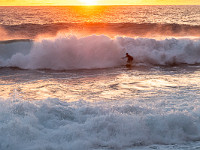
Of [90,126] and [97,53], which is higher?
[97,53]

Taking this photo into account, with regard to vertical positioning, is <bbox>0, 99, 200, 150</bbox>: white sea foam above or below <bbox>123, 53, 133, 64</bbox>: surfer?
below

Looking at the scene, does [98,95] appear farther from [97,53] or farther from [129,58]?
[129,58]

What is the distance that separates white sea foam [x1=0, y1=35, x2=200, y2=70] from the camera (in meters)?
10.8

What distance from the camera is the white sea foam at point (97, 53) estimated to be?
10773 millimetres

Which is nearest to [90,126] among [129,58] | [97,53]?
[97,53]

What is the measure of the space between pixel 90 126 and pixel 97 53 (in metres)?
→ 7.59

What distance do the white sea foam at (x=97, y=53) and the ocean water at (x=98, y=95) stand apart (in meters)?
0.04

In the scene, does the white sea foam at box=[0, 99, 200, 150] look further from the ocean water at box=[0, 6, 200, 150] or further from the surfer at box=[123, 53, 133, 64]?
the surfer at box=[123, 53, 133, 64]

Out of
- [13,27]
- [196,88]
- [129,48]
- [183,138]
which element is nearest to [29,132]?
[183,138]

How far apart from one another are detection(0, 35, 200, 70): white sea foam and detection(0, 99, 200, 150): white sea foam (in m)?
5.65

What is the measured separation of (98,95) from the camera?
20.2 feet

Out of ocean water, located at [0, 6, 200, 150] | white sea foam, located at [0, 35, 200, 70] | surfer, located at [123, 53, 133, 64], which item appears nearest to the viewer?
ocean water, located at [0, 6, 200, 150]

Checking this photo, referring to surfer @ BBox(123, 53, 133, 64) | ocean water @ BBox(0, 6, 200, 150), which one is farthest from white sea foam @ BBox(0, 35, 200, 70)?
surfer @ BBox(123, 53, 133, 64)

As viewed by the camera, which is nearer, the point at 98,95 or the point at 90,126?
the point at 90,126
